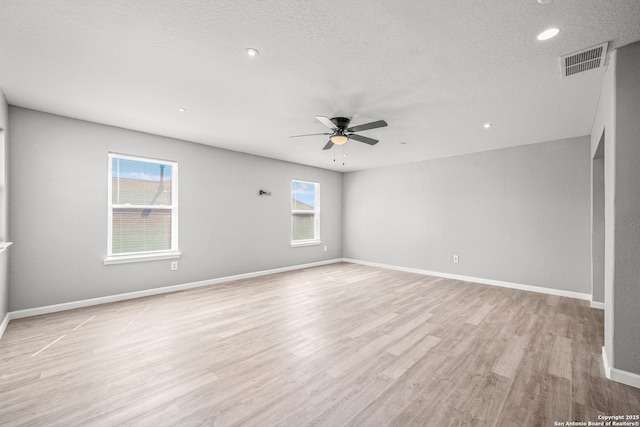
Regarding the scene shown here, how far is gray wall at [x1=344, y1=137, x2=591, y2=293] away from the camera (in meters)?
4.39

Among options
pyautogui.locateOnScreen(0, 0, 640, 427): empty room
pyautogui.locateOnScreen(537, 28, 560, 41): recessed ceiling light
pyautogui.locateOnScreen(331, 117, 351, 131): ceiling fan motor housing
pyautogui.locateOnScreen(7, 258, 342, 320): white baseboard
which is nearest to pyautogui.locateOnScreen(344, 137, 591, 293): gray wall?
pyautogui.locateOnScreen(0, 0, 640, 427): empty room

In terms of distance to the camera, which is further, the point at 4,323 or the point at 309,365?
the point at 4,323

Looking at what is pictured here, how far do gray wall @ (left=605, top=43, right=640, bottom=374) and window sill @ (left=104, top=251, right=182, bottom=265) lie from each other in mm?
5414

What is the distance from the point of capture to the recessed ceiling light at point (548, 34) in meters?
1.90

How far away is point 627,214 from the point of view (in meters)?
2.07

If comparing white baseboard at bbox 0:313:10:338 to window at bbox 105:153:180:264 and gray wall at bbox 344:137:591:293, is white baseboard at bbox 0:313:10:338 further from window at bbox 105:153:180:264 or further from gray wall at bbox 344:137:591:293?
gray wall at bbox 344:137:591:293

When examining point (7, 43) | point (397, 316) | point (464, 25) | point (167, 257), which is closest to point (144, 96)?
point (7, 43)

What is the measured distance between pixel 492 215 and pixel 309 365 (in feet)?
15.2

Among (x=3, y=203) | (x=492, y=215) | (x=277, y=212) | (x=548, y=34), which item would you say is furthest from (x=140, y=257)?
(x=492, y=215)

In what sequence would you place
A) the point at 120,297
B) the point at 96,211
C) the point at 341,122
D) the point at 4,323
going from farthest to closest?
1. the point at 120,297
2. the point at 96,211
3. the point at 341,122
4. the point at 4,323

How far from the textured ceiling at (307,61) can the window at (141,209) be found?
0.73 metres

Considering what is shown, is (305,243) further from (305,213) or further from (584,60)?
(584,60)

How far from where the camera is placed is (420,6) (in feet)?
5.59

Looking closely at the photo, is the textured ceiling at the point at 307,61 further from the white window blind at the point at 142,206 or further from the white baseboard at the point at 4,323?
the white baseboard at the point at 4,323
